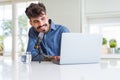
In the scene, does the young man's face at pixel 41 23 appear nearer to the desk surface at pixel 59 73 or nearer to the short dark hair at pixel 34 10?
the short dark hair at pixel 34 10

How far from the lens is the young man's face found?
176 cm

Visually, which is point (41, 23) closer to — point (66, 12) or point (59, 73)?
point (59, 73)

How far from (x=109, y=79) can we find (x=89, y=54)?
0.62m

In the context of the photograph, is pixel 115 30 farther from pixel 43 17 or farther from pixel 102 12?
pixel 43 17

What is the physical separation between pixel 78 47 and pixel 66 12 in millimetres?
1595

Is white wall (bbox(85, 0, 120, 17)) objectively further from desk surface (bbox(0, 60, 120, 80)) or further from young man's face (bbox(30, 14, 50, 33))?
desk surface (bbox(0, 60, 120, 80))

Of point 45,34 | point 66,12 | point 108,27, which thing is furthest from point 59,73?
point 108,27

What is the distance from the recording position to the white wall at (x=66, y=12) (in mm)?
2858

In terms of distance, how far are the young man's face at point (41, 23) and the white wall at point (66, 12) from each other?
1013mm

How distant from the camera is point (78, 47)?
54.1 inches

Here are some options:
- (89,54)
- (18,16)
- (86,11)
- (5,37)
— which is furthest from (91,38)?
(5,37)

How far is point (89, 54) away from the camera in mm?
1419

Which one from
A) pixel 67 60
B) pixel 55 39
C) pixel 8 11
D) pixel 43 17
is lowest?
pixel 67 60

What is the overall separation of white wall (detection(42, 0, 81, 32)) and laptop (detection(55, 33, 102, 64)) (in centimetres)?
144
